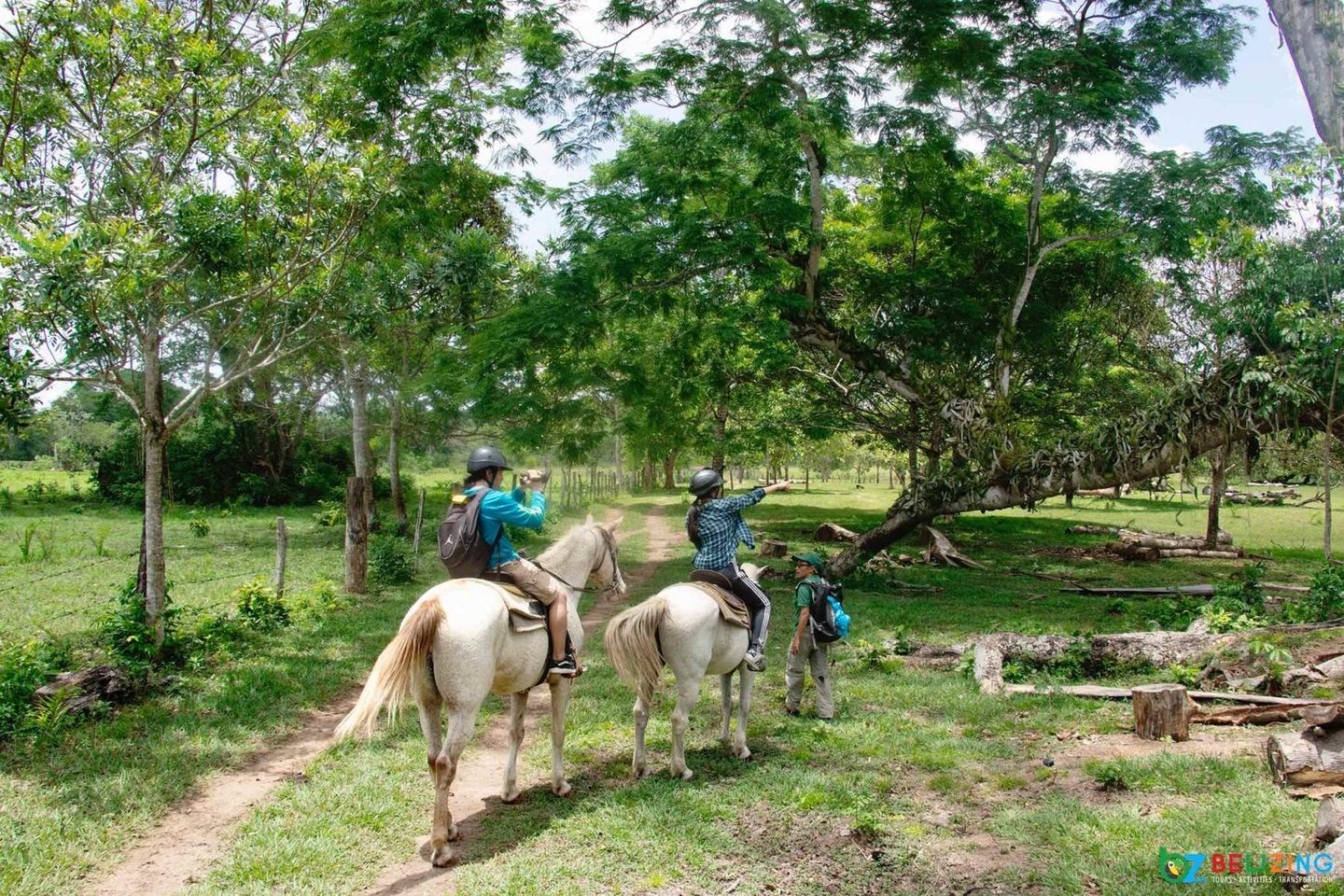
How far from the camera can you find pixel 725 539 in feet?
22.2

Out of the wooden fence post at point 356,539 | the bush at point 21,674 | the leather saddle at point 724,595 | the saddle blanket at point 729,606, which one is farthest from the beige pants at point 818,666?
the wooden fence post at point 356,539

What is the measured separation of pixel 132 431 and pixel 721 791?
3042 centimetres

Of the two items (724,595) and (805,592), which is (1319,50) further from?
(724,595)

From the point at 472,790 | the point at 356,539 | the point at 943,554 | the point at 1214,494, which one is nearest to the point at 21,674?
the point at 472,790

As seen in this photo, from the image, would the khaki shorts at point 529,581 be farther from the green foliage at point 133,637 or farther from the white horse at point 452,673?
the green foliage at point 133,637

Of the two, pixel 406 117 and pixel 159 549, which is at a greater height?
pixel 406 117

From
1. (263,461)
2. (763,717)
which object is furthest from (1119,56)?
(263,461)

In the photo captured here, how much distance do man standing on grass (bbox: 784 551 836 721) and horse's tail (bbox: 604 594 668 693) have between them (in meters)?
1.65

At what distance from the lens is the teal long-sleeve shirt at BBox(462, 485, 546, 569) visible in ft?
17.6

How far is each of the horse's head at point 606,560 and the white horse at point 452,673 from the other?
91 cm

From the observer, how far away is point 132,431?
93.8 feet

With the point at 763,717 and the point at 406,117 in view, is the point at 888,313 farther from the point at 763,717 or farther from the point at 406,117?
the point at 763,717

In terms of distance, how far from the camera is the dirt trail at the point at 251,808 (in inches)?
181
